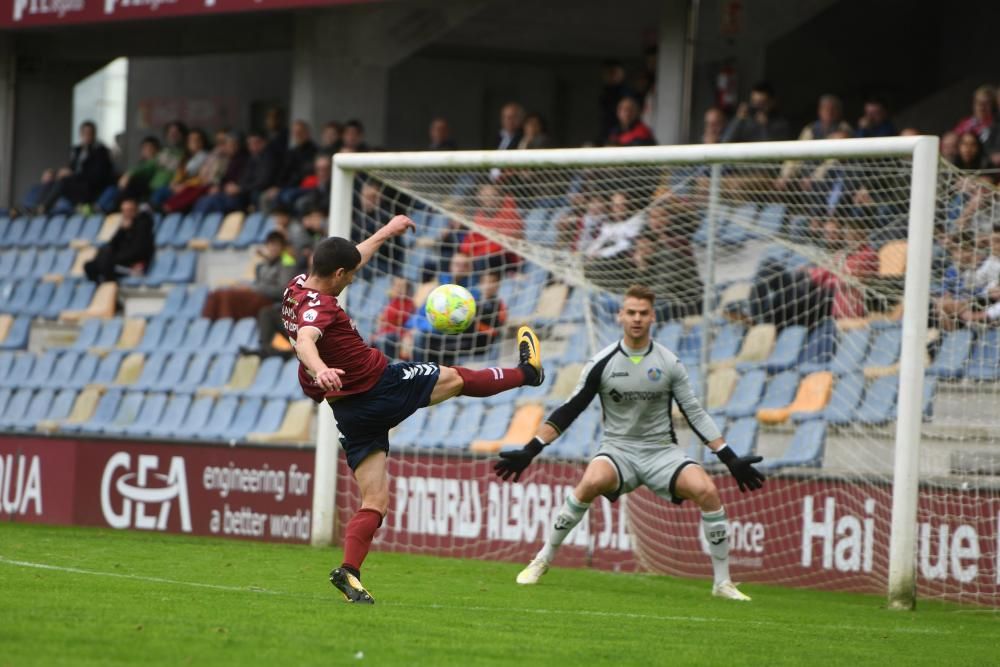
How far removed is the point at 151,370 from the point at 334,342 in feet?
34.2

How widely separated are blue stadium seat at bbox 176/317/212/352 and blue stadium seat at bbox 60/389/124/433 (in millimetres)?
955

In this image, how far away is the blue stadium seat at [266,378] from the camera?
16.9 meters

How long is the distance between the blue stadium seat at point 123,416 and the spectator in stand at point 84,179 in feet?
20.2

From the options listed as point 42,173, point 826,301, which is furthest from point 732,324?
point 42,173

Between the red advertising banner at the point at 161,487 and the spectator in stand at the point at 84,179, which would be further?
the spectator in stand at the point at 84,179

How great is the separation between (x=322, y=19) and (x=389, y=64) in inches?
42.2

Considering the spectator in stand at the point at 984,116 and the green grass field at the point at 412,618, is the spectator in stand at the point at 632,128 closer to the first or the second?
the spectator in stand at the point at 984,116

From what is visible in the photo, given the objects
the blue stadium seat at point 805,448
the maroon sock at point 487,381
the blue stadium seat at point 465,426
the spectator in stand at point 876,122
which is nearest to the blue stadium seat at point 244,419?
the blue stadium seat at point 465,426

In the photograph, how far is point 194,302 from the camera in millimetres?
19672

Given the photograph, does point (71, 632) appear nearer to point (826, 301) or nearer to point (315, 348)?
point (315, 348)

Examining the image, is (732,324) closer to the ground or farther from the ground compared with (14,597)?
farther from the ground

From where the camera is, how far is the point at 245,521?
1510 cm

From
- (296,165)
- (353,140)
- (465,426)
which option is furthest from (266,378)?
(296,165)

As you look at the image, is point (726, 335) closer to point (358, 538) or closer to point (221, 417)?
point (221, 417)
